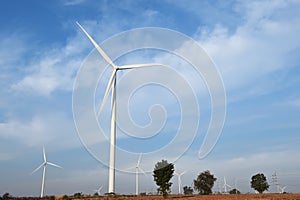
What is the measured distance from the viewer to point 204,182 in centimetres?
15912

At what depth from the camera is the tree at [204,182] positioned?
158m

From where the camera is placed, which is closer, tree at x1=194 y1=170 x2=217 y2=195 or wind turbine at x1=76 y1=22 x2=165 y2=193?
wind turbine at x1=76 y1=22 x2=165 y2=193

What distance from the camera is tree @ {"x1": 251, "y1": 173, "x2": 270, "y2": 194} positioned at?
427 ft

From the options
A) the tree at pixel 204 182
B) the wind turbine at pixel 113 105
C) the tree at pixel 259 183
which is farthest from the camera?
the tree at pixel 204 182

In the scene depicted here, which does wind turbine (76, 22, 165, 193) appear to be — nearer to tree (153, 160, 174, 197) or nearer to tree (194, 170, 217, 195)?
tree (153, 160, 174, 197)

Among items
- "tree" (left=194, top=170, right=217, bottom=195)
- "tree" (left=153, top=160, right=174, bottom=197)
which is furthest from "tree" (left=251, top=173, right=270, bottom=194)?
"tree" (left=153, top=160, right=174, bottom=197)

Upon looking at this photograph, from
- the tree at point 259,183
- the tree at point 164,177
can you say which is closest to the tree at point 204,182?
the tree at point 259,183

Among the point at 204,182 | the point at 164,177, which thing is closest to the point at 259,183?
the point at 204,182

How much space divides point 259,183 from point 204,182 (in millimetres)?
33033

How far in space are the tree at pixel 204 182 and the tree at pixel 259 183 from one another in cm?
2854

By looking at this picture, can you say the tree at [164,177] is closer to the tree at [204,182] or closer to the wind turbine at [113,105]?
the wind turbine at [113,105]

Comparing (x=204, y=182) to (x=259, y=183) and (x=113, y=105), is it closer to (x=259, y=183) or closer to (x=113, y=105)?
(x=259, y=183)

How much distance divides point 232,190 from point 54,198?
144m

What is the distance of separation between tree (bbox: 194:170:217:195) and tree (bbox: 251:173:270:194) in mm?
28544
